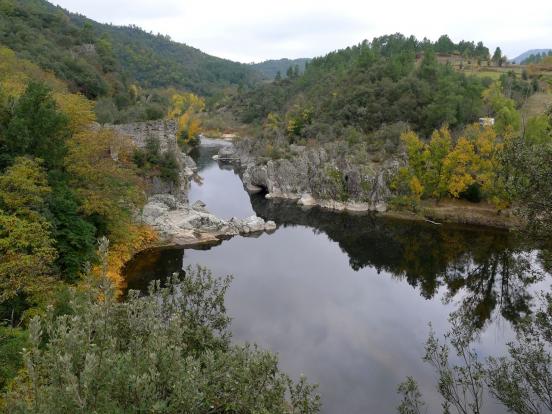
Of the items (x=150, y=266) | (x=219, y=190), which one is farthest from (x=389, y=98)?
(x=150, y=266)

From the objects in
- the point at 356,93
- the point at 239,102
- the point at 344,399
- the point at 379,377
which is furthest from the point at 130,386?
the point at 239,102

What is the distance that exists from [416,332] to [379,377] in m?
5.88

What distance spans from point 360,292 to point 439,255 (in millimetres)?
11528

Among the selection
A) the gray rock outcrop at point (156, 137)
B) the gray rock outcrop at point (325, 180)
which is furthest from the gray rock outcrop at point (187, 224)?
the gray rock outcrop at point (325, 180)

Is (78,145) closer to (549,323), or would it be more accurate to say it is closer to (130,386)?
(130,386)

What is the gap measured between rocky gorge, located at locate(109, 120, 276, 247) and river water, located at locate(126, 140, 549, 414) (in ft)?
5.65

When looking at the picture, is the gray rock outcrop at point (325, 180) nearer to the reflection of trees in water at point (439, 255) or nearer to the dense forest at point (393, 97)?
the reflection of trees in water at point (439, 255)

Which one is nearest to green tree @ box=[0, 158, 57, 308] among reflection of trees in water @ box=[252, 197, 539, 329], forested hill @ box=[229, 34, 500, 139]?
reflection of trees in water @ box=[252, 197, 539, 329]

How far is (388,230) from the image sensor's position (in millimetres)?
48531

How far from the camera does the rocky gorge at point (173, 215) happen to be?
41.2 metres

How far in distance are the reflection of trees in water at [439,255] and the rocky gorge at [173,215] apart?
849 cm

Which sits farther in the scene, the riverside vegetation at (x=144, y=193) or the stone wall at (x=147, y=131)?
the stone wall at (x=147, y=131)

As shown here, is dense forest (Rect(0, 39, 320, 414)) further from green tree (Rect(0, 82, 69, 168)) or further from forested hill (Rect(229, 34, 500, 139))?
forested hill (Rect(229, 34, 500, 139))

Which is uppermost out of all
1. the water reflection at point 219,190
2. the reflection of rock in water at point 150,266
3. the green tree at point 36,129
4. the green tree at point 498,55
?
the green tree at point 498,55
